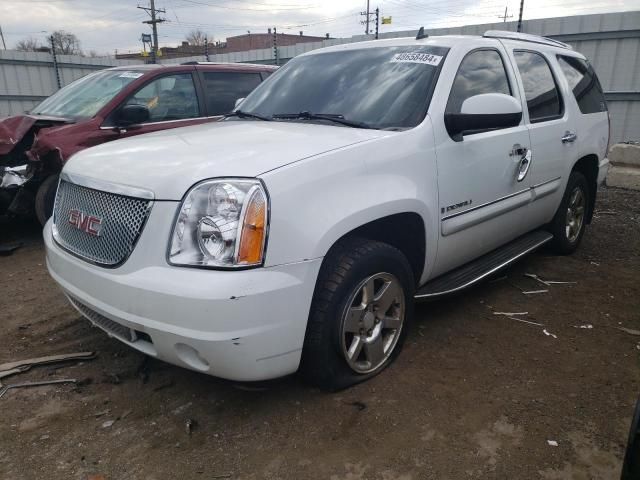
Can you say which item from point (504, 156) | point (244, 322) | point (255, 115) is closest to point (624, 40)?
point (504, 156)

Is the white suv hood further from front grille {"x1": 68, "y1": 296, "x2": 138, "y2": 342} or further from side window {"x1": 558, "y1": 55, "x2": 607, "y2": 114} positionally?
side window {"x1": 558, "y1": 55, "x2": 607, "y2": 114}

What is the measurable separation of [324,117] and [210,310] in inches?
61.4

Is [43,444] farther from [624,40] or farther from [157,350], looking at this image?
[624,40]

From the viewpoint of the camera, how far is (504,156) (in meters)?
3.47

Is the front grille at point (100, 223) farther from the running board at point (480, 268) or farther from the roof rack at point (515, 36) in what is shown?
the roof rack at point (515, 36)

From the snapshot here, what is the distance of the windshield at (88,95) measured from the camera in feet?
18.1

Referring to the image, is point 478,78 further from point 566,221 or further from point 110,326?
point 110,326

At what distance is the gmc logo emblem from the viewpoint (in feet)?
8.21

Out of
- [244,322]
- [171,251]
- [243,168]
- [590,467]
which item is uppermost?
[243,168]

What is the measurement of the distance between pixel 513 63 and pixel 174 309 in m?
3.08

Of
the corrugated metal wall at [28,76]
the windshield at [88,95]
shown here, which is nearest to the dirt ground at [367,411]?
the windshield at [88,95]

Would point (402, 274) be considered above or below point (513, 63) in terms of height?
below

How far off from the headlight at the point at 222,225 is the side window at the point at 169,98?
3.80m

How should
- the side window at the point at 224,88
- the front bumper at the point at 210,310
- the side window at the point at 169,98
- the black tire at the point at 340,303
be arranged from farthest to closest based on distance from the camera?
the side window at the point at 224,88 < the side window at the point at 169,98 < the black tire at the point at 340,303 < the front bumper at the point at 210,310
